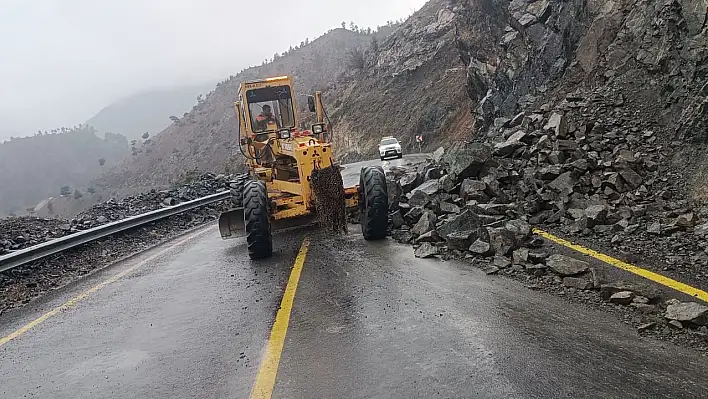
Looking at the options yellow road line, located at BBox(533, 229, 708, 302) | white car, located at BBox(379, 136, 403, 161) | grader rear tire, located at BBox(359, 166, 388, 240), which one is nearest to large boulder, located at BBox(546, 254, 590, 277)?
yellow road line, located at BBox(533, 229, 708, 302)

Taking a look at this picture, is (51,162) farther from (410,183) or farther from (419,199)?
(419,199)

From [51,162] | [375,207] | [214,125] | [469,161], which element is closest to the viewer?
[375,207]

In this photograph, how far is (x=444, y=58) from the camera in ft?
147

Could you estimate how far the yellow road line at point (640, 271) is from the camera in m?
5.52

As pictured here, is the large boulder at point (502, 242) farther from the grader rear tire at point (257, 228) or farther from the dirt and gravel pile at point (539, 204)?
the grader rear tire at point (257, 228)

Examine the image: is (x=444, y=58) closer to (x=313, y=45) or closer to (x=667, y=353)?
(x=667, y=353)

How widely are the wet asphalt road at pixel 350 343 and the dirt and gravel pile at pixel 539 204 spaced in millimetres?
487

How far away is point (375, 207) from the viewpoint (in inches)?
362

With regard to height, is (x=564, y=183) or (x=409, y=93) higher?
(x=409, y=93)

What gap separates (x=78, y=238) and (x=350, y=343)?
316 inches

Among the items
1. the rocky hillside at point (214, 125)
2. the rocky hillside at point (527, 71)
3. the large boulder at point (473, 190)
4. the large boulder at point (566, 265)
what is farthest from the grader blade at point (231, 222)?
the rocky hillside at point (214, 125)

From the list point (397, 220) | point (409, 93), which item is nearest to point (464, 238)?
point (397, 220)

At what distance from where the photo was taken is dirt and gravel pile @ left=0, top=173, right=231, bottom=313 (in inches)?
346

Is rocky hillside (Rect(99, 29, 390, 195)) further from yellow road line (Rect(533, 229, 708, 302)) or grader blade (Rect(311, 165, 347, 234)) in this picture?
yellow road line (Rect(533, 229, 708, 302))
